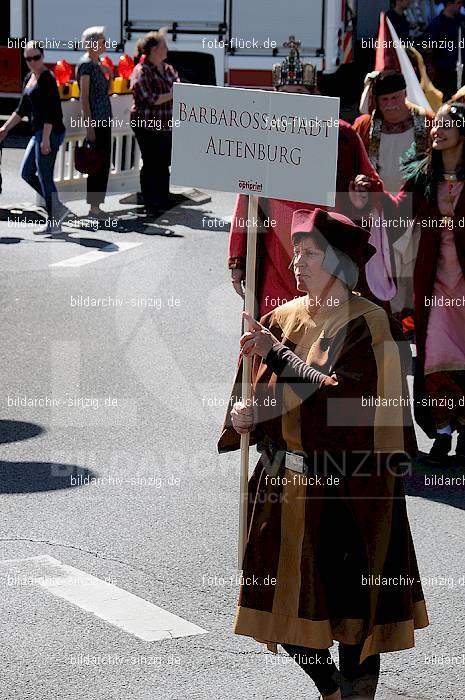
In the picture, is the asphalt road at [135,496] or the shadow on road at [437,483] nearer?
the asphalt road at [135,496]

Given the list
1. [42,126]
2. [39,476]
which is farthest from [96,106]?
[39,476]

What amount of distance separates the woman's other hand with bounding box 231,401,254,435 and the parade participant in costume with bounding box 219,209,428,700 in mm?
124

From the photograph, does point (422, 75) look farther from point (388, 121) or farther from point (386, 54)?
point (388, 121)

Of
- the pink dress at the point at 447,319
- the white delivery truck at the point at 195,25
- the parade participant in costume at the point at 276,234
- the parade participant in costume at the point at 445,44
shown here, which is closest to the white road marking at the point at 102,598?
the parade participant in costume at the point at 276,234

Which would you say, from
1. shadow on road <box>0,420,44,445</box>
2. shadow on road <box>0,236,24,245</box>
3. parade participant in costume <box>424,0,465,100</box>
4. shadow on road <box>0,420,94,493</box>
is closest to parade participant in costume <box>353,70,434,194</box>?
shadow on road <box>0,420,44,445</box>

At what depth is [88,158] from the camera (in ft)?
48.4

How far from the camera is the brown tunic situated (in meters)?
4.37

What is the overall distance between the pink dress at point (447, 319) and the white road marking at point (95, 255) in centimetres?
535

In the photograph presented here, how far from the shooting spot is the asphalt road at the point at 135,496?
207 inches

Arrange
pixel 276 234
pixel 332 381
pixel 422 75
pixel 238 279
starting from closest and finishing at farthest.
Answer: pixel 332 381, pixel 276 234, pixel 238 279, pixel 422 75

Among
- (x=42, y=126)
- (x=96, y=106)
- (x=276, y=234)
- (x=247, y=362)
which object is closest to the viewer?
(x=247, y=362)

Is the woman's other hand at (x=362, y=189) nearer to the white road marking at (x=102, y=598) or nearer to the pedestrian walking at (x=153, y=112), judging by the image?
the white road marking at (x=102, y=598)

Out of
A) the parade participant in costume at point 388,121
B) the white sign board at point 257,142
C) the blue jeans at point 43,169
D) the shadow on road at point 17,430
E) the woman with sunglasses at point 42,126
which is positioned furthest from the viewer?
the blue jeans at point 43,169

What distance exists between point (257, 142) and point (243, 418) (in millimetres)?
1342
